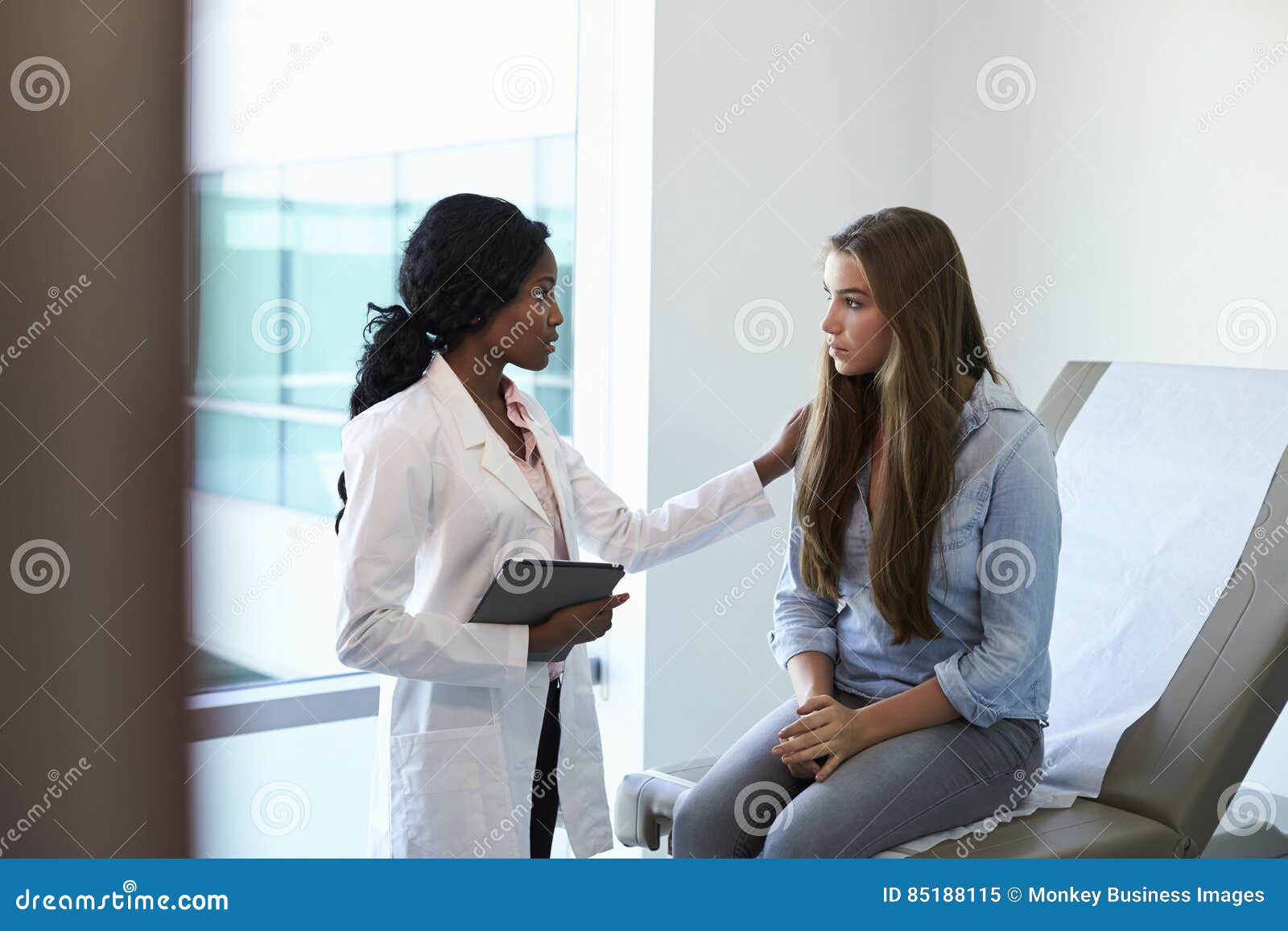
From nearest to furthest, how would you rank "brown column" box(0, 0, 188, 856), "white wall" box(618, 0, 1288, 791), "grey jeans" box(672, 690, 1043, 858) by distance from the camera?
"brown column" box(0, 0, 188, 856) → "grey jeans" box(672, 690, 1043, 858) → "white wall" box(618, 0, 1288, 791)

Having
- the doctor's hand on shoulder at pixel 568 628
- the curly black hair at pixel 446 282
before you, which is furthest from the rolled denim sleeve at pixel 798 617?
the curly black hair at pixel 446 282

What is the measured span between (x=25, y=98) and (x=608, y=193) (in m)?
2.51

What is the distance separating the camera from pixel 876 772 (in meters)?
1.51

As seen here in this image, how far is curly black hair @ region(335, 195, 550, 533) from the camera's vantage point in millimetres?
1656

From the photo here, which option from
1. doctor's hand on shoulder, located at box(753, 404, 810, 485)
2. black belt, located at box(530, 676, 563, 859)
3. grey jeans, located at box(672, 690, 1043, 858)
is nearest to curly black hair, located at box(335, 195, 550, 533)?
black belt, located at box(530, 676, 563, 859)

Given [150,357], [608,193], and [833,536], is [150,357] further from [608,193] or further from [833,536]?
[608,193]

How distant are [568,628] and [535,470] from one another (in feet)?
0.97

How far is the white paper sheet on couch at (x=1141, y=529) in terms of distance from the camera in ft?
5.82

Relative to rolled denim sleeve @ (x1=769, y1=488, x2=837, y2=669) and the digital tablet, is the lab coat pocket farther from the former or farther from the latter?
rolled denim sleeve @ (x1=769, y1=488, x2=837, y2=669)

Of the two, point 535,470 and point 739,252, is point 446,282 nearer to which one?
point 535,470

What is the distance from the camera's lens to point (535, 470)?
1807 mm

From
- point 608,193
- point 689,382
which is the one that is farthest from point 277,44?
point 689,382

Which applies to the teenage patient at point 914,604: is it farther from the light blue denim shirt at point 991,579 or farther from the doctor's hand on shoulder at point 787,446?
the doctor's hand on shoulder at point 787,446

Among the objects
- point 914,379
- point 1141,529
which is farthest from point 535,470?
point 1141,529
